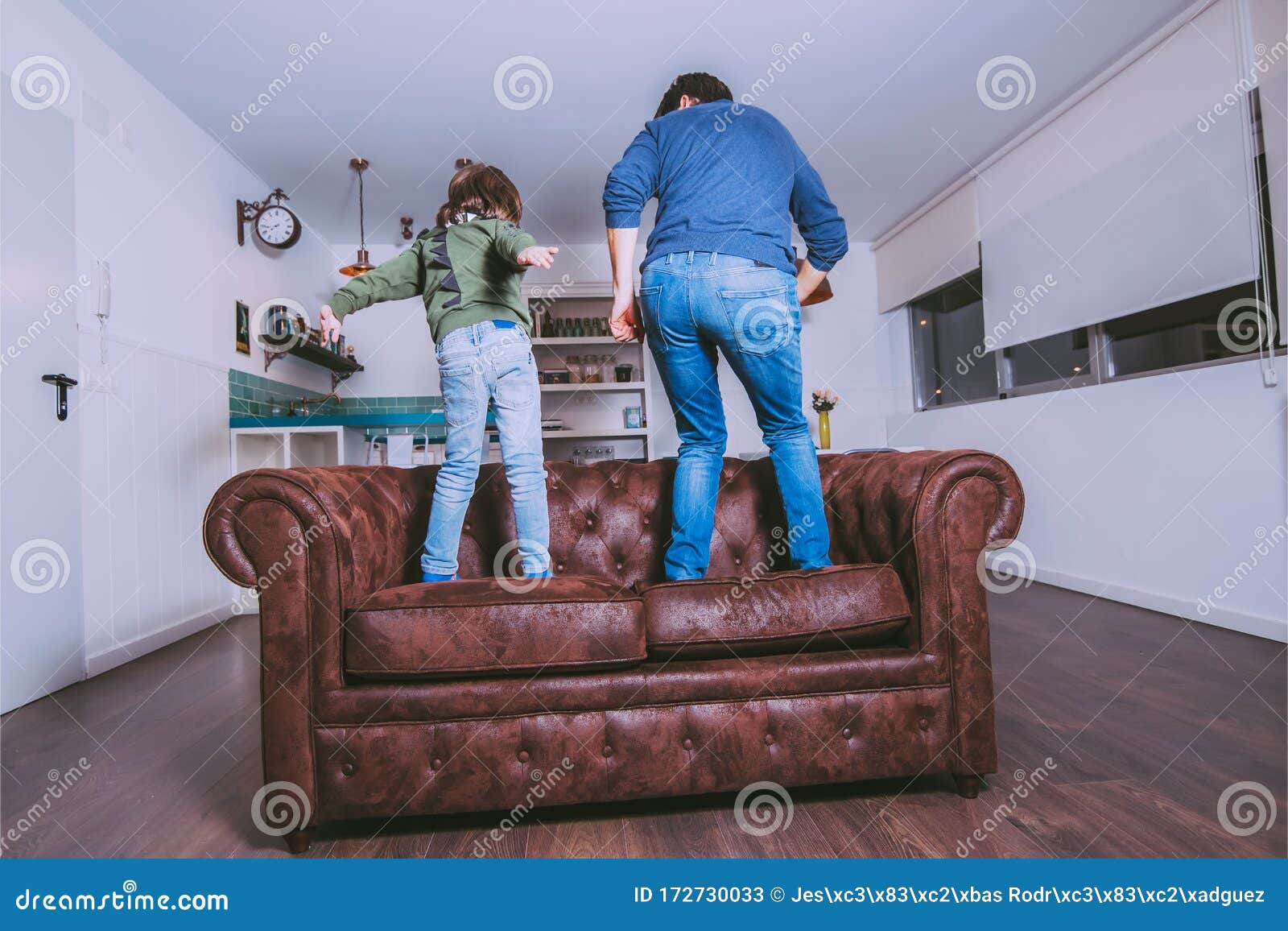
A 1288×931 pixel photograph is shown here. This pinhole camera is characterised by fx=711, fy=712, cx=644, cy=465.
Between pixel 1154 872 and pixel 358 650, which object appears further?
pixel 358 650

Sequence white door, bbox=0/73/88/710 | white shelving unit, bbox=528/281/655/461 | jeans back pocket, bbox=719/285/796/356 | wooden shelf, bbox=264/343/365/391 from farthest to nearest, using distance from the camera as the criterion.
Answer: white shelving unit, bbox=528/281/655/461, wooden shelf, bbox=264/343/365/391, white door, bbox=0/73/88/710, jeans back pocket, bbox=719/285/796/356

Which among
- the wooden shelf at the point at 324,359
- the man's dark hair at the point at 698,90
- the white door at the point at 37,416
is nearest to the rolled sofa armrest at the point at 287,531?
the man's dark hair at the point at 698,90

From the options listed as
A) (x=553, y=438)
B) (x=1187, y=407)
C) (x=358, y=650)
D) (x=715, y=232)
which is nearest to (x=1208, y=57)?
(x=1187, y=407)

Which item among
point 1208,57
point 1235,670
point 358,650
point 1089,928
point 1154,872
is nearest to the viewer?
point 1089,928

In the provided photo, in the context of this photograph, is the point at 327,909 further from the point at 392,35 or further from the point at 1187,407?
the point at 1187,407

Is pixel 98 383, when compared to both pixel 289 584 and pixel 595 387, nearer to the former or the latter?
pixel 289 584

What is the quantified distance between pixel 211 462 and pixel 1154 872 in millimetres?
3999

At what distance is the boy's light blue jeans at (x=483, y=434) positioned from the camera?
1.67 meters

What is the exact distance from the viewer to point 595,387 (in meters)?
5.57

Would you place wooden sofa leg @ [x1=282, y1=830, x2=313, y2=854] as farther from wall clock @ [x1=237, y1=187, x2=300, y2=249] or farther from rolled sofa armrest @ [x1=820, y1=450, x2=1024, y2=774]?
wall clock @ [x1=237, y1=187, x2=300, y2=249]

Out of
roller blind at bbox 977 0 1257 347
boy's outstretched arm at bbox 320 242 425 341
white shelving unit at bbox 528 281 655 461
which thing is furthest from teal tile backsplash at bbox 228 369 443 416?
roller blind at bbox 977 0 1257 347

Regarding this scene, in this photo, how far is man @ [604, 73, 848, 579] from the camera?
5.16 feet

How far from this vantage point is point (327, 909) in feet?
3.48

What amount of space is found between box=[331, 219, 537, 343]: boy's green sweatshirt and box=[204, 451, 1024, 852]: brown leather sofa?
57 cm
